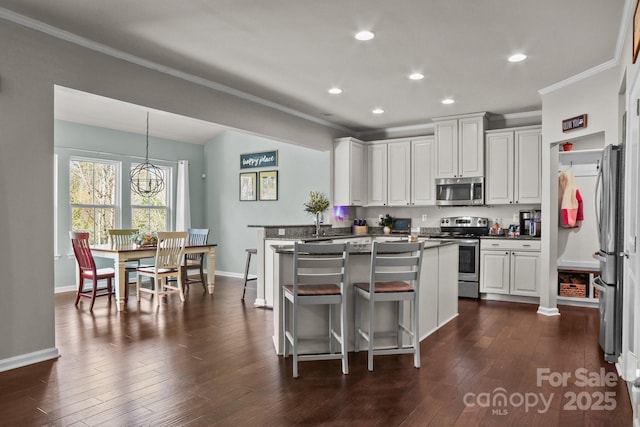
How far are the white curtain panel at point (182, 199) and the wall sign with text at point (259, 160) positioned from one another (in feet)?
3.74

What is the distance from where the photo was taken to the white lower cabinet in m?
5.95

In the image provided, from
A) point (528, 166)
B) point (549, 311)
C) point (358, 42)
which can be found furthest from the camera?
point (528, 166)

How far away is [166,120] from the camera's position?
25.0 feet

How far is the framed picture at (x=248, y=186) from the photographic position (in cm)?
853

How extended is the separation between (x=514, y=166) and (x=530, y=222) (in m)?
0.84

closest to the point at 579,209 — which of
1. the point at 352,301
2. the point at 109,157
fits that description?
the point at 352,301

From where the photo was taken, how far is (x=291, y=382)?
3129 mm

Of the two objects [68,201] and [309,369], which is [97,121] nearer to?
[68,201]

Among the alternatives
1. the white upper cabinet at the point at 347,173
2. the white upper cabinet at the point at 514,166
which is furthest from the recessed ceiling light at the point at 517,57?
the white upper cabinet at the point at 347,173

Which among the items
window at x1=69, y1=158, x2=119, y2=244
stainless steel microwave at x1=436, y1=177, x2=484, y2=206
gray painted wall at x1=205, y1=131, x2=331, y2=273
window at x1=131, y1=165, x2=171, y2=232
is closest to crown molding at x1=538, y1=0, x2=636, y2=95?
stainless steel microwave at x1=436, y1=177, x2=484, y2=206

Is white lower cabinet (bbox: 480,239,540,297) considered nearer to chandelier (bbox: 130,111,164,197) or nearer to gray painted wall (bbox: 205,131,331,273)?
gray painted wall (bbox: 205,131,331,273)

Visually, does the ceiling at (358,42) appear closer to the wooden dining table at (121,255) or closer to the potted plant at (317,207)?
the potted plant at (317,207)

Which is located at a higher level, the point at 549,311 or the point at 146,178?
the point at 146,178

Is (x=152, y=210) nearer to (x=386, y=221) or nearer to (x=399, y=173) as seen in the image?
(x=386, y=221)
